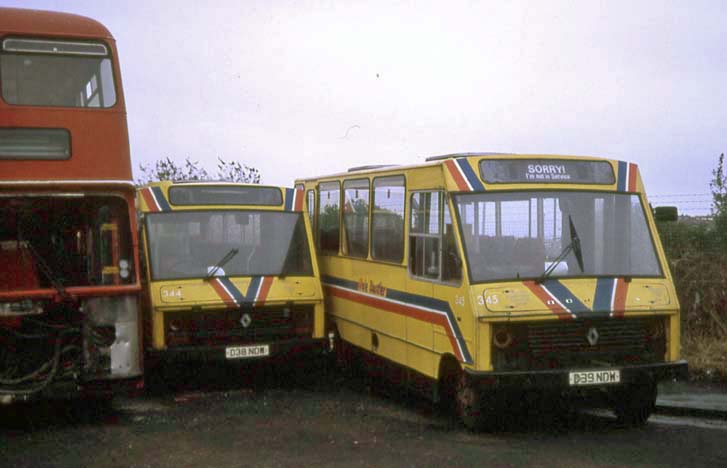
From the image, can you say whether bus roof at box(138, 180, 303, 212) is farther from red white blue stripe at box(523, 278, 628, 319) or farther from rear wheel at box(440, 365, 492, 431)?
red white blue stripe at box(523, 278, 628, 319)

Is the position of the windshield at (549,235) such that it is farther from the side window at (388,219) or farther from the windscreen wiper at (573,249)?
the side window at (388,219)

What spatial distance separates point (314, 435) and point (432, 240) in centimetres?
243

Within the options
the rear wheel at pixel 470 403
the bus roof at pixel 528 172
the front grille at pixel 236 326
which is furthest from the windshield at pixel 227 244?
the rear wheel at pixel 470 403

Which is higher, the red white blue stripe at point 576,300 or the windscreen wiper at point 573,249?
the windscreen wiper at point 573,249

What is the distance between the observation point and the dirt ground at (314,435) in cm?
897

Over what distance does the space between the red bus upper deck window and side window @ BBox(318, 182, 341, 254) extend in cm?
402

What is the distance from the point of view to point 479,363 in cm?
969

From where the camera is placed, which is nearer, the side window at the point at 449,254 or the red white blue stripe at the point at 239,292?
the side window at the point at 449,254

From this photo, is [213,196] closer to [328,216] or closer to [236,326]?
[236,326]

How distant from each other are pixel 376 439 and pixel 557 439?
1732 mm

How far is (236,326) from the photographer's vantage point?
13.1 m

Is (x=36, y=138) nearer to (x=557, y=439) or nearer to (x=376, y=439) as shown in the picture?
(x=376, y=439)

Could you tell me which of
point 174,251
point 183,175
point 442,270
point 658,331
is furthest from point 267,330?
point 183,175

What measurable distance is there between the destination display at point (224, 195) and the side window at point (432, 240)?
9.59ft
